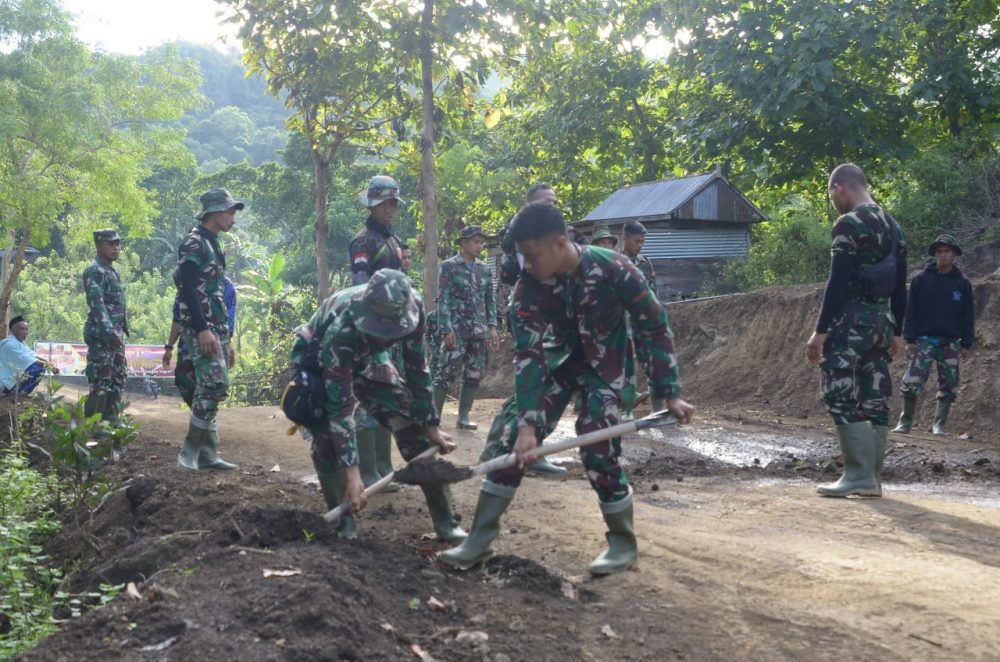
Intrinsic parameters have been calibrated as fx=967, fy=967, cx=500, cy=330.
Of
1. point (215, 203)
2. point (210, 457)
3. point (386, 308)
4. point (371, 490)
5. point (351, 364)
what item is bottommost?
point (210, 457)

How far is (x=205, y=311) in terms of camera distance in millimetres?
7398

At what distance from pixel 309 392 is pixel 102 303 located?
5.61 m

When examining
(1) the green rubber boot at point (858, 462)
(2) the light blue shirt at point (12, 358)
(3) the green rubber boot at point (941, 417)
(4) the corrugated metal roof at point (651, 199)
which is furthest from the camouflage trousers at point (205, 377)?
(4) the corrugated metal roof at point (651, 199)

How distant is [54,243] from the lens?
4244 centimetres

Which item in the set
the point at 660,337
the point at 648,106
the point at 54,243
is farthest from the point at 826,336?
the point at 54,243

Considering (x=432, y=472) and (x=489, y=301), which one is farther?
(x=489, y=301)

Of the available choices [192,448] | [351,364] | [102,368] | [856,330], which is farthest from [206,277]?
[856,330]

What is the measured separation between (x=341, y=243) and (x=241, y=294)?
5.35 metres

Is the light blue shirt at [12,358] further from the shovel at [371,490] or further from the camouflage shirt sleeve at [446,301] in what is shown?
the shovel at [371,490]

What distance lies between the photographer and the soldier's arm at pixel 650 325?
443 cm

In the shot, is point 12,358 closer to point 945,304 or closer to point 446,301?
point 446,301

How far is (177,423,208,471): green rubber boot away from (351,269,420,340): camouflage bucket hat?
3523mm

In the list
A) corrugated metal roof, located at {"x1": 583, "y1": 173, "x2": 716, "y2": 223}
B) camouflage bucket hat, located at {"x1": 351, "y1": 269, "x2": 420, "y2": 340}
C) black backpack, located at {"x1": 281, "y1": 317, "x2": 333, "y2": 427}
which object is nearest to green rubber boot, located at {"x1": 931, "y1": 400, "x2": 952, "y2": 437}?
camouflage bucket hat, located at {"x1": 351, "y1": 269, "x2": 420, "y2": 340}

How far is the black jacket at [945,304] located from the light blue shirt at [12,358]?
1185 centimetres
